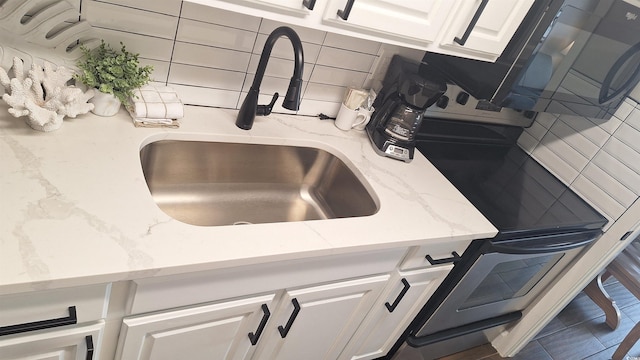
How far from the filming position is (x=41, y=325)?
2.54ft

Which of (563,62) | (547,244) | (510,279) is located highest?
(563,62)

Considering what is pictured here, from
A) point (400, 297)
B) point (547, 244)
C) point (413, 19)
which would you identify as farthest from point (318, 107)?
point (547, 244)

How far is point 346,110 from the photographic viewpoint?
4.94 ft

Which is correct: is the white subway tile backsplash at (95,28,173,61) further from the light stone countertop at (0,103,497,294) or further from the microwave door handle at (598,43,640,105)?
the microwave door handle at (598,43,640,105)

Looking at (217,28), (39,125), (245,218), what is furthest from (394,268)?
(39,125)

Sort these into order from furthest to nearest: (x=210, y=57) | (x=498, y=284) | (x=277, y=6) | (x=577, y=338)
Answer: (x=577, y=338) → (x=498, y=284) → (x=210, y=57) → (x=277, y=6)

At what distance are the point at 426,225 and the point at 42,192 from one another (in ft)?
3.18

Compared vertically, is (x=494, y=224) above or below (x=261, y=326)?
above

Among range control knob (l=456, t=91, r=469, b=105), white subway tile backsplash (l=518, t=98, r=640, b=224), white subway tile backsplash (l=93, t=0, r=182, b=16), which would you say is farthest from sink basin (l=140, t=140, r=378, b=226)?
white subway tile backsplash (l=518, t=98, r=640, b=224)

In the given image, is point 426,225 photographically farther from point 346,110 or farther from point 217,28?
point 217,28

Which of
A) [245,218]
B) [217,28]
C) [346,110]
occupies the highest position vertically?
[217,28]

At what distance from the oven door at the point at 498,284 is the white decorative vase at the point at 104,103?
1225mm

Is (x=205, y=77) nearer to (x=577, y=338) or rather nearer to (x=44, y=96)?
(x=44, y=96)

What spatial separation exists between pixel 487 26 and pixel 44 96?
48.0 inches
